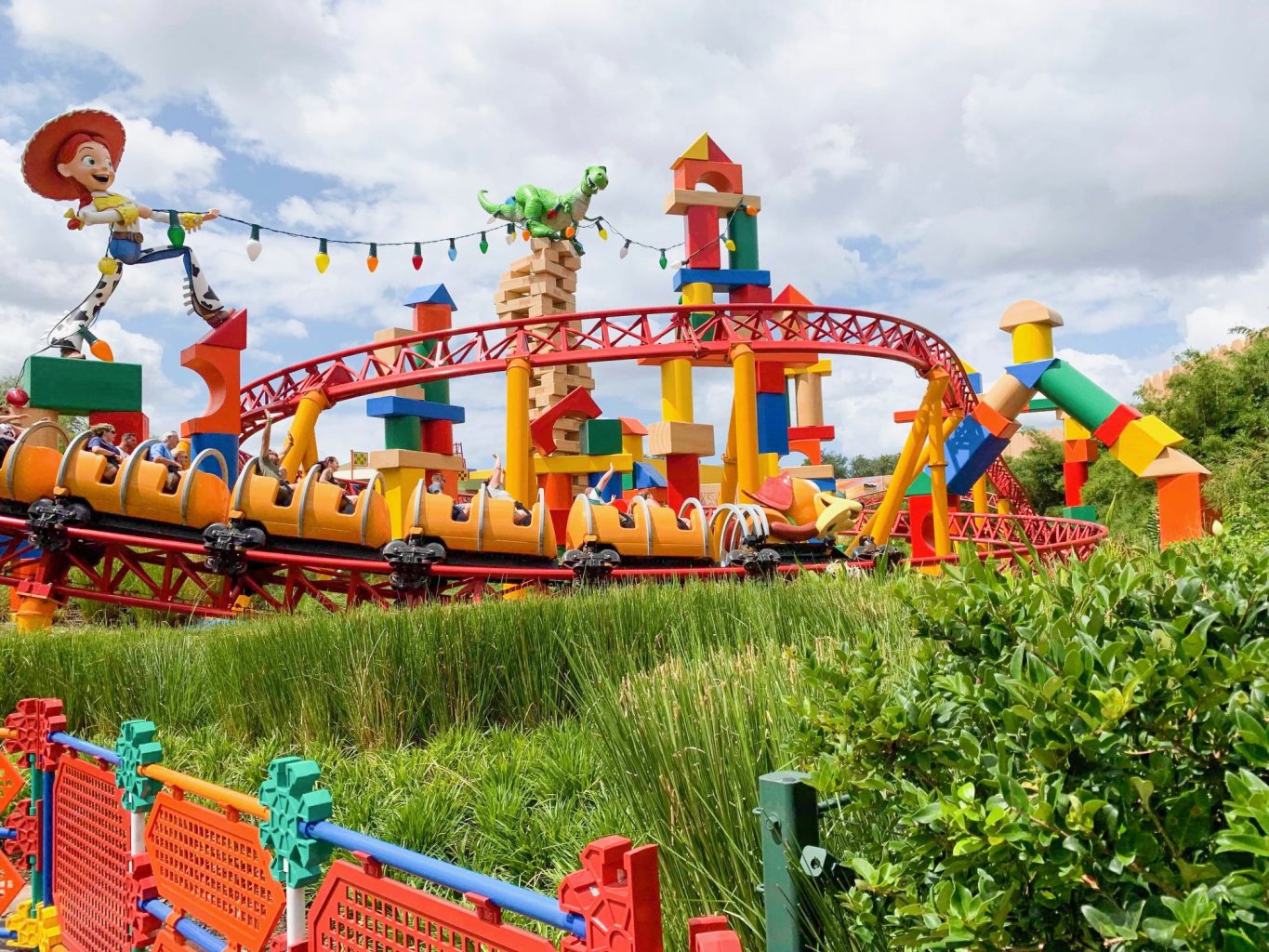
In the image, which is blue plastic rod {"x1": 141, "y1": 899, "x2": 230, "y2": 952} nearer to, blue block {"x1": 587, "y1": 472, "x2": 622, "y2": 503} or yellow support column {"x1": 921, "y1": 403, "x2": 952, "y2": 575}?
yellow support column {"x1": 921, "y1": 403, "x2": 952, "y2": 575}

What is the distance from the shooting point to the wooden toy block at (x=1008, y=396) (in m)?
16.9

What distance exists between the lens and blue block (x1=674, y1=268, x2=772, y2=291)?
17625 mm

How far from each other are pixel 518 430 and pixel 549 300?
5.43m

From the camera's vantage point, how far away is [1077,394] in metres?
16.2

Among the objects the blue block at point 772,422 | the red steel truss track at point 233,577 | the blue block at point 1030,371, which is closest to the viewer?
the red steel truss track at point 233,577

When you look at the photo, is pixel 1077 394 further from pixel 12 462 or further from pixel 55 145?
pixel 55 145

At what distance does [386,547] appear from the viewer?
387 inches

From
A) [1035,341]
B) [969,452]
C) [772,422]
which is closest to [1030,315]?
[1035,341]

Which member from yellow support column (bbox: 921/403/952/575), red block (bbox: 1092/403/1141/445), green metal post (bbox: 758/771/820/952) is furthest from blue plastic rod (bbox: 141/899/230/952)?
red block (bbox: 1092/403/1141/445)

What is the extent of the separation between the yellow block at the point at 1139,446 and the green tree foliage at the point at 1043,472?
21.7m

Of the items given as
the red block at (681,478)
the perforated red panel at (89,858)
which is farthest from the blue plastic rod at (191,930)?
the red block at (681,478)

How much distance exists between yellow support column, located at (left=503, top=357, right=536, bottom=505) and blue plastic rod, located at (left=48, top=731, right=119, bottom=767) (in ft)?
29.7

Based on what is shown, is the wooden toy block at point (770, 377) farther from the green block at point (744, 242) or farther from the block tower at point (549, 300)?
the block tower at point (549, 300)

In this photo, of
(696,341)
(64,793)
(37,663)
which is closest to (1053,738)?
(64,793)
